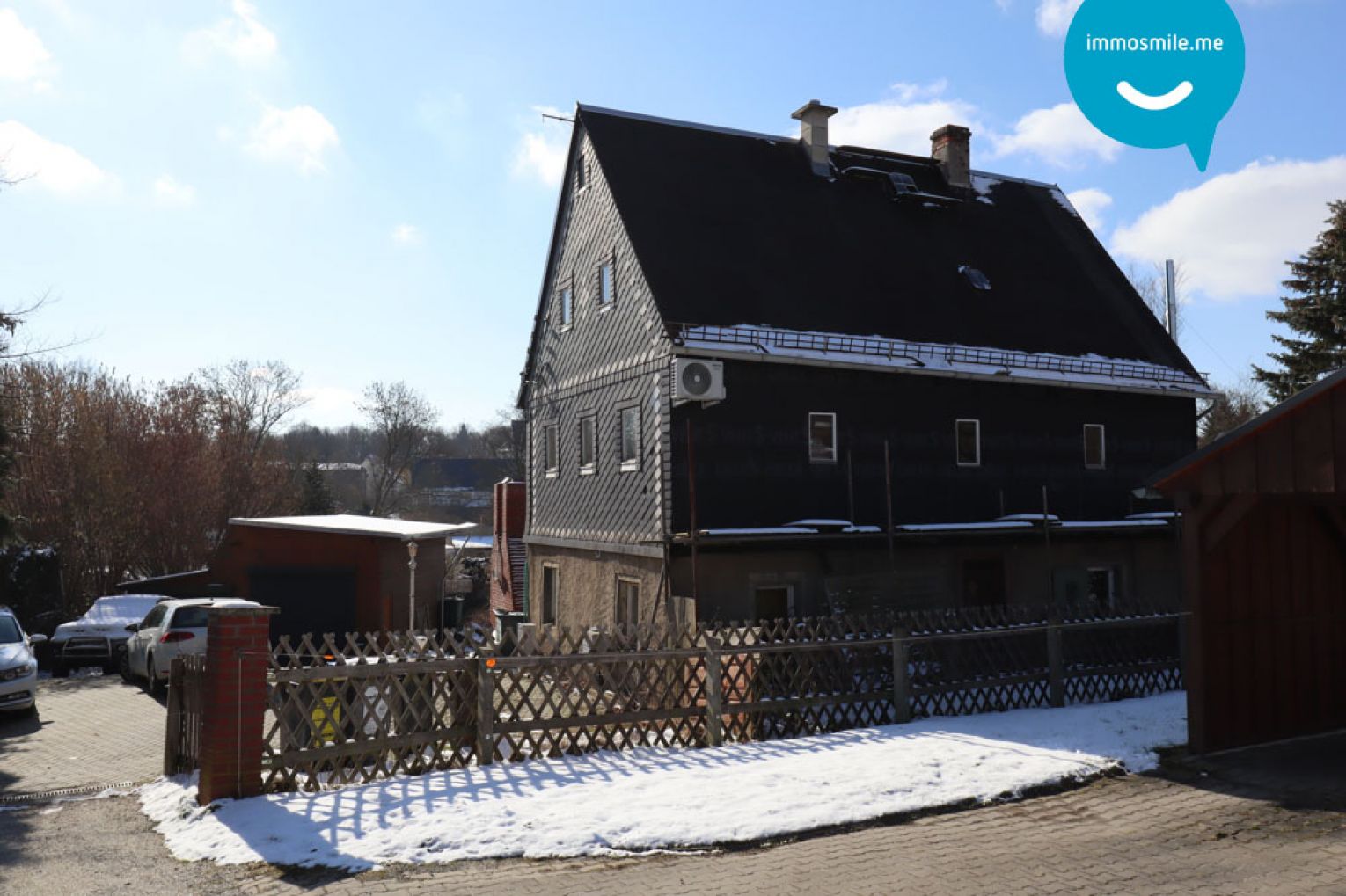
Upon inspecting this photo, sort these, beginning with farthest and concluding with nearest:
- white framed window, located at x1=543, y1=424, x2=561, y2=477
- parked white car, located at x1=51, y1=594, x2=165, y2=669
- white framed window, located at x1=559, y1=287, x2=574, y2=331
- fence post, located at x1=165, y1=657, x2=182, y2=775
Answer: white framed window, located at x1=543, y1=424, x2=561, y2=477, white framed window, located at x1=559, y1=287, x2=574, y2=331, parked white car, located at x1=51, y1=594, x2=165, y2=669, fence post, located at x1=165, y1=657, x2=182, y2=775

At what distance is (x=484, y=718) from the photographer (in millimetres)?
10031

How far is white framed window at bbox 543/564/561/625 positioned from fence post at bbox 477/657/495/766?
12.5m

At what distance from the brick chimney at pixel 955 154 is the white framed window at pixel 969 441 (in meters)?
8.26

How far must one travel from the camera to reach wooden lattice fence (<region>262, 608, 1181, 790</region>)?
9.42 metres

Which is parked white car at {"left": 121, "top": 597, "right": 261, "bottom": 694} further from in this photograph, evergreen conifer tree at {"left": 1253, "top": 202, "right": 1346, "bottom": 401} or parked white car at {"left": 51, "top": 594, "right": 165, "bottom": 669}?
evergreen conifer tree at {"left": 1253, "top": 202, "right": 1346, "bottom": 401}

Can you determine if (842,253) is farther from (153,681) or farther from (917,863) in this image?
(153,681)

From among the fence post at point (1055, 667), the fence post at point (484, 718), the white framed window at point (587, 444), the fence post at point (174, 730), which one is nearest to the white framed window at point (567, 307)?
the white framed window at point (587, 444)

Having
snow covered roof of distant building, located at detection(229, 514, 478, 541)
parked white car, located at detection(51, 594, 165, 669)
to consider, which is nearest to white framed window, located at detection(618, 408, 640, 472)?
snow covered roof of distant building, located at detection(229, 514, 478, 541)

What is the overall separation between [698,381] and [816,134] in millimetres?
10018

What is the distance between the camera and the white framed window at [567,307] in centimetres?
2288

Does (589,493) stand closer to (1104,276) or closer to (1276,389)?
(1104,276)

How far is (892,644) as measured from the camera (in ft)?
41.2

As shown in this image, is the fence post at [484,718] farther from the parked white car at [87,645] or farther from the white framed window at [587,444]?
the parked white car at [87,645]

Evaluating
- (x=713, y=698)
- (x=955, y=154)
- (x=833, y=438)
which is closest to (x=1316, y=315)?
(x=955, y=154)
